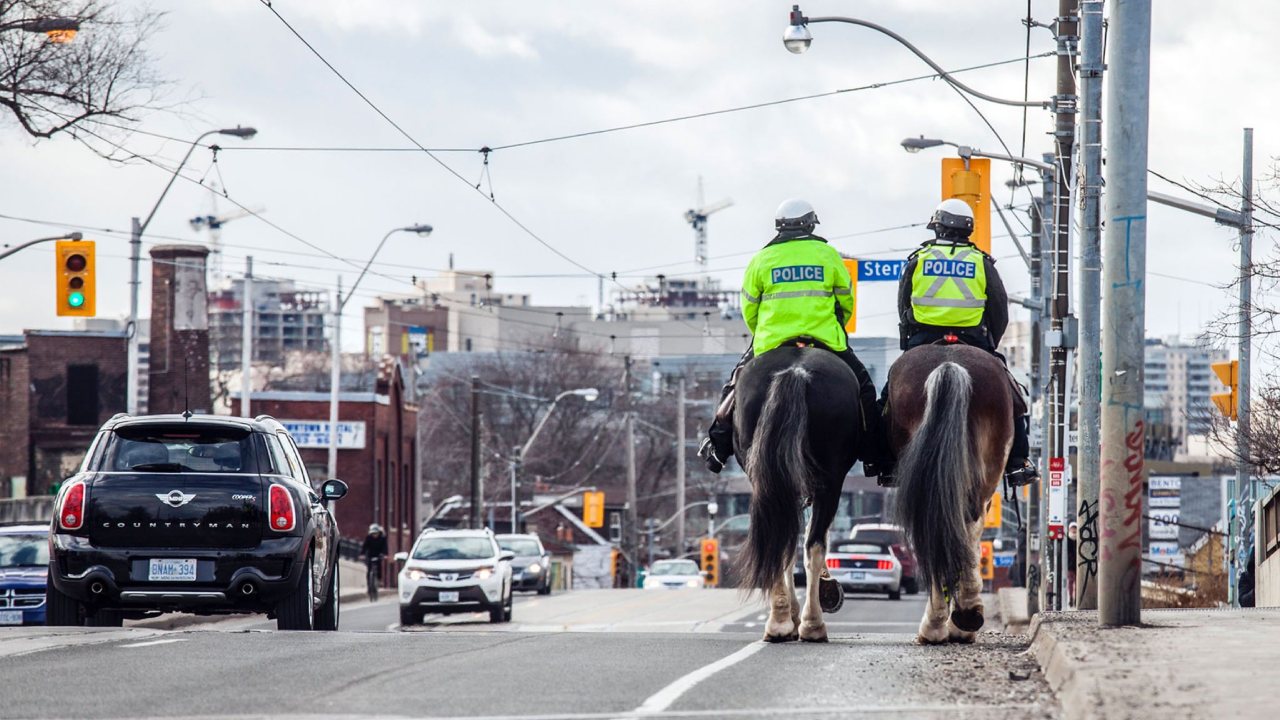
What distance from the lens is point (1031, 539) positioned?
34.2 m

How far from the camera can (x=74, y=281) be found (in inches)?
1207

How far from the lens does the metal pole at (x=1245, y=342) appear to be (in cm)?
2698

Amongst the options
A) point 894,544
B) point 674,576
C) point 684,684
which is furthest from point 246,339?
point 684,684

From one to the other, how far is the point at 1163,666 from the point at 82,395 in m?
62.2

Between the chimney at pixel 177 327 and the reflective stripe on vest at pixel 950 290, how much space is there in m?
55.9

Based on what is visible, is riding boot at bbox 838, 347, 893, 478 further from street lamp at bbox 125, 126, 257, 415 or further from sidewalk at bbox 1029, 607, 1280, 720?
street lamp at bbox 125, 126, 257, 415

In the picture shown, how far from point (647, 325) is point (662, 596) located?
11574 centimetres

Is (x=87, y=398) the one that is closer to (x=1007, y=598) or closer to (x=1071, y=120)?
(x=1007, y=598)

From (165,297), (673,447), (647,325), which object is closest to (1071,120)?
(165,297)

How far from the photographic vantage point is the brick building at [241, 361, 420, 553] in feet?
224

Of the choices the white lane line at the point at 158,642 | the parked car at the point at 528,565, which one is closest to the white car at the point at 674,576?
the parked car at the point at 528,565

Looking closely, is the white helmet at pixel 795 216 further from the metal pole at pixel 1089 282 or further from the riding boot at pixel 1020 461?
the metal pole at pixel 1089 282

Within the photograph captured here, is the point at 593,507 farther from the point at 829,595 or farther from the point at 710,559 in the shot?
the point at 829,595

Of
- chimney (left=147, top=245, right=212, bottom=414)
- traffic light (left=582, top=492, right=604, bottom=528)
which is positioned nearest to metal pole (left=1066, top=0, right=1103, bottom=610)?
chimney (left=147, top=245, right=212, bottom=414)
